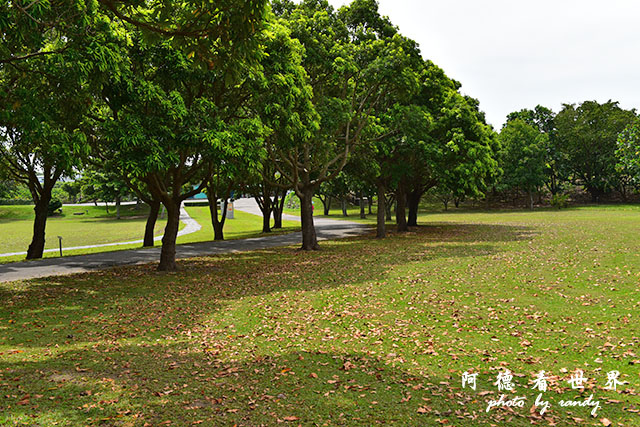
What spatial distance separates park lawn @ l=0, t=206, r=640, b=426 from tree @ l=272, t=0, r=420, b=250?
9.13 metres

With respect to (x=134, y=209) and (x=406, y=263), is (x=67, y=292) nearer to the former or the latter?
(x=406, y=263)

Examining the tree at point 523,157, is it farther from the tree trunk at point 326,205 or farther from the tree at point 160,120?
the tree at point 160,120

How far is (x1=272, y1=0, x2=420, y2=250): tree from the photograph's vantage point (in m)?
22.1

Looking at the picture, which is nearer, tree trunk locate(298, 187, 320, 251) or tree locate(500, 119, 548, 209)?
tree trunk locate(298, 187, 320, 251)

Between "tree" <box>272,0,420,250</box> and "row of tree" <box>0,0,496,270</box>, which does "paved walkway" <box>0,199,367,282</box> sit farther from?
"tree" <box>272,0,420,250</box>

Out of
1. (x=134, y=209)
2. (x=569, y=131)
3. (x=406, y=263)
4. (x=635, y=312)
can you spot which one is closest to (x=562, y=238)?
(x=406, y=263)

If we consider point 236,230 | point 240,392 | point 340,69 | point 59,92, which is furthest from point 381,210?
point 236,230

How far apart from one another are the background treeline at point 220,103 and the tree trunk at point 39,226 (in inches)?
2.6

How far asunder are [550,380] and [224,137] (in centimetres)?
1145

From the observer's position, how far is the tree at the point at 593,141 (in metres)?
74.0

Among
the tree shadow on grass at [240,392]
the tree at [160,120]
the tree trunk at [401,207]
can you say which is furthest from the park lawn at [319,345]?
the tree trunk at [401,207]

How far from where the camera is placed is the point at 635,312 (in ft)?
32.0

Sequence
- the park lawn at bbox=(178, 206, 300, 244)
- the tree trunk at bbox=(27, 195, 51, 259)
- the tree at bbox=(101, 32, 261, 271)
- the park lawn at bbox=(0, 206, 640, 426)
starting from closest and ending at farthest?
the park lawn at bbox=(0, 206, 640, 426) → the tree at bbox=(101, 32, 261, 271) → the tree trunk at bbox=(27, 195, 51, 259) → the park lawn at bbox=(178, 206, 300, 244)

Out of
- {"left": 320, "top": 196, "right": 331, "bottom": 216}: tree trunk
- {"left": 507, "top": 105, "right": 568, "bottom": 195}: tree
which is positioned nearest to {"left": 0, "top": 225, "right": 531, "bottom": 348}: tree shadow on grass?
{"left": 320, "top": 196, "right": 331, "bottom": 216}: tree trunk
